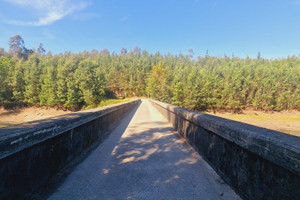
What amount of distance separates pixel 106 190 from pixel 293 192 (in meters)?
2.27

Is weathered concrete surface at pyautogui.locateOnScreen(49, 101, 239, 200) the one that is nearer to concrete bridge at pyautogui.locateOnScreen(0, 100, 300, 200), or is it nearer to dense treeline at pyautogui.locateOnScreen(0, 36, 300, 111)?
concrete bridge at pyautogui.locateOnScreen(0, 100, 300, 200)

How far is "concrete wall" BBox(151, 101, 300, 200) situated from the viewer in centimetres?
134

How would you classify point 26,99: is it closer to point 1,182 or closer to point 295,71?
point 1,182

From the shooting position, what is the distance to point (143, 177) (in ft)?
8.50

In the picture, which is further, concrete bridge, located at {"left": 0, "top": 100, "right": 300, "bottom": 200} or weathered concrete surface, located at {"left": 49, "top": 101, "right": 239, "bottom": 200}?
weathered concrete surface, located at {"left": 49, "top": 101, "right": 239, "bottom": 200}

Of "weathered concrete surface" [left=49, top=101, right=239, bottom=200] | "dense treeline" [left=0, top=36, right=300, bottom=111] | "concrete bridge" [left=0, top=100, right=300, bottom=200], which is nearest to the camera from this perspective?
"concrete bridge" [left=0, top=100, right=300, bottom=200]

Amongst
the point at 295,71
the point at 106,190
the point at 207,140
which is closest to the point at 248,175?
the point at 207,140

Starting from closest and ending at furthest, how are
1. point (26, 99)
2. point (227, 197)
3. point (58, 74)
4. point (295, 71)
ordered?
point (227, 197) < point (26, 99) < point (58, 74) < point (295, 71)

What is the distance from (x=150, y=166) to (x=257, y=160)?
195 cm

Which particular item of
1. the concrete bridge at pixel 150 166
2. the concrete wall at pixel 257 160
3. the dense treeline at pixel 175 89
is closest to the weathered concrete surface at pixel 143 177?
the concrete bridge at pixel 150 166

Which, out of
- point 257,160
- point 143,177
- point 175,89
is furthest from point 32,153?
point 175,89

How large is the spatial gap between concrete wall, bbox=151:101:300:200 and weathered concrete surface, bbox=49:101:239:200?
266 mm

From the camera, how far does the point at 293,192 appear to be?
133 cm

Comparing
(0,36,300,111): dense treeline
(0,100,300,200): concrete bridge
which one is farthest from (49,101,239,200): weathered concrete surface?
(0,36,300,111): dense treeline
